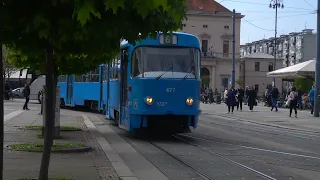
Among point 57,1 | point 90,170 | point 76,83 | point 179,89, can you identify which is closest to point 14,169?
point 90,170

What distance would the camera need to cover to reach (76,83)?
102 feet

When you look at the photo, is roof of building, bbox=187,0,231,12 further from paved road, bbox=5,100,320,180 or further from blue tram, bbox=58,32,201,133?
blue tram, bbox=58,32,201,133

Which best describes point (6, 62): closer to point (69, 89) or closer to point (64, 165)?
point (69, 89)

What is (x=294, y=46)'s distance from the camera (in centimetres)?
12475

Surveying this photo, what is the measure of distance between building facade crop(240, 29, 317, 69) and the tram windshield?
9615 centimetres

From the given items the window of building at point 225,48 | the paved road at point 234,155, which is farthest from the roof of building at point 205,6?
the paved road at point 234,155

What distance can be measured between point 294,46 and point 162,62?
378ft

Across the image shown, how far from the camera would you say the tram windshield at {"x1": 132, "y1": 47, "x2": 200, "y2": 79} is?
15.1m

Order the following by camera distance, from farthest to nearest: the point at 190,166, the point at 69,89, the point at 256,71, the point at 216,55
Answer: the point at 256,71 → the point at 216,55 → the point at 69,89 → the point at 190,166

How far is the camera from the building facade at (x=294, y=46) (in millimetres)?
114875

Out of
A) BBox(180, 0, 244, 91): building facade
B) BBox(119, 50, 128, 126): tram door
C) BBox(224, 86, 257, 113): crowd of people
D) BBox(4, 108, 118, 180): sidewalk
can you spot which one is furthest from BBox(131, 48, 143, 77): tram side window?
BBox(180, 0, 244, 91): building facade

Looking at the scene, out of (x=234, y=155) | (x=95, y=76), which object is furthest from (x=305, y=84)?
(x=234, y=155)

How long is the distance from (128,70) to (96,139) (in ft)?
7.82

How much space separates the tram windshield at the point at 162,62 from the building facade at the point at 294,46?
96.2m
